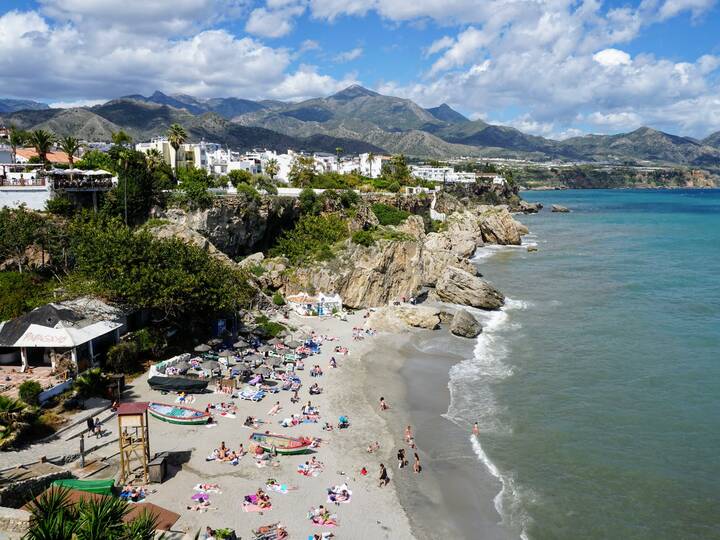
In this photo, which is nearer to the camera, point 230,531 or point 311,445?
point 230,531

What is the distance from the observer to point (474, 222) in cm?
8806

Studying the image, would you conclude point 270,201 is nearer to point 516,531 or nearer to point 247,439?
point 247,439

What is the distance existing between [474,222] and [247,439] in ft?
236

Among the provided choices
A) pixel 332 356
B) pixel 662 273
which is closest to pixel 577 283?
pixel 662 273

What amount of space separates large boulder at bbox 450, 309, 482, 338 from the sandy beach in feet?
33.8

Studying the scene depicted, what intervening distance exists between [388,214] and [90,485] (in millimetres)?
53543

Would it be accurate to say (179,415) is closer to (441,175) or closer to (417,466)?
(417,466)

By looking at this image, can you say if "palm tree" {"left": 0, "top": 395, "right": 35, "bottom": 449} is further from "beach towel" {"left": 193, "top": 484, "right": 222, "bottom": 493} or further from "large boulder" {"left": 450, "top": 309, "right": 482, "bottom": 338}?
"large boulder" {"left": 450, "top": 309, "right": 482, "bottom": 338}

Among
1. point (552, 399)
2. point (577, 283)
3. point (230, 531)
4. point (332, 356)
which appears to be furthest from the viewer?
point (577, 283)

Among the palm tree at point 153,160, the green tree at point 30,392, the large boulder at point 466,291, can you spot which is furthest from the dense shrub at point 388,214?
the green tree at point 30,392

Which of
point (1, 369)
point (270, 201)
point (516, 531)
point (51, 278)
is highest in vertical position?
point (270, 201)

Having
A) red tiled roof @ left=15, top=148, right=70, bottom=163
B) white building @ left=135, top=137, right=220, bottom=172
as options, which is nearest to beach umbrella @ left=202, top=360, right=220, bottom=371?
red tiled roof @ left=15, top=148, right=70, bottom=163

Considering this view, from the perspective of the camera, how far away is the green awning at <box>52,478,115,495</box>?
15762 mm

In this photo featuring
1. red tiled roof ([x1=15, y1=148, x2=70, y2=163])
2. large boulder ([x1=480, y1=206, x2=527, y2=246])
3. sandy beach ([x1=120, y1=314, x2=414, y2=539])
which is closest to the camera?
sandy beach ([x1=120, y1=314, x2=414, y2=539])
